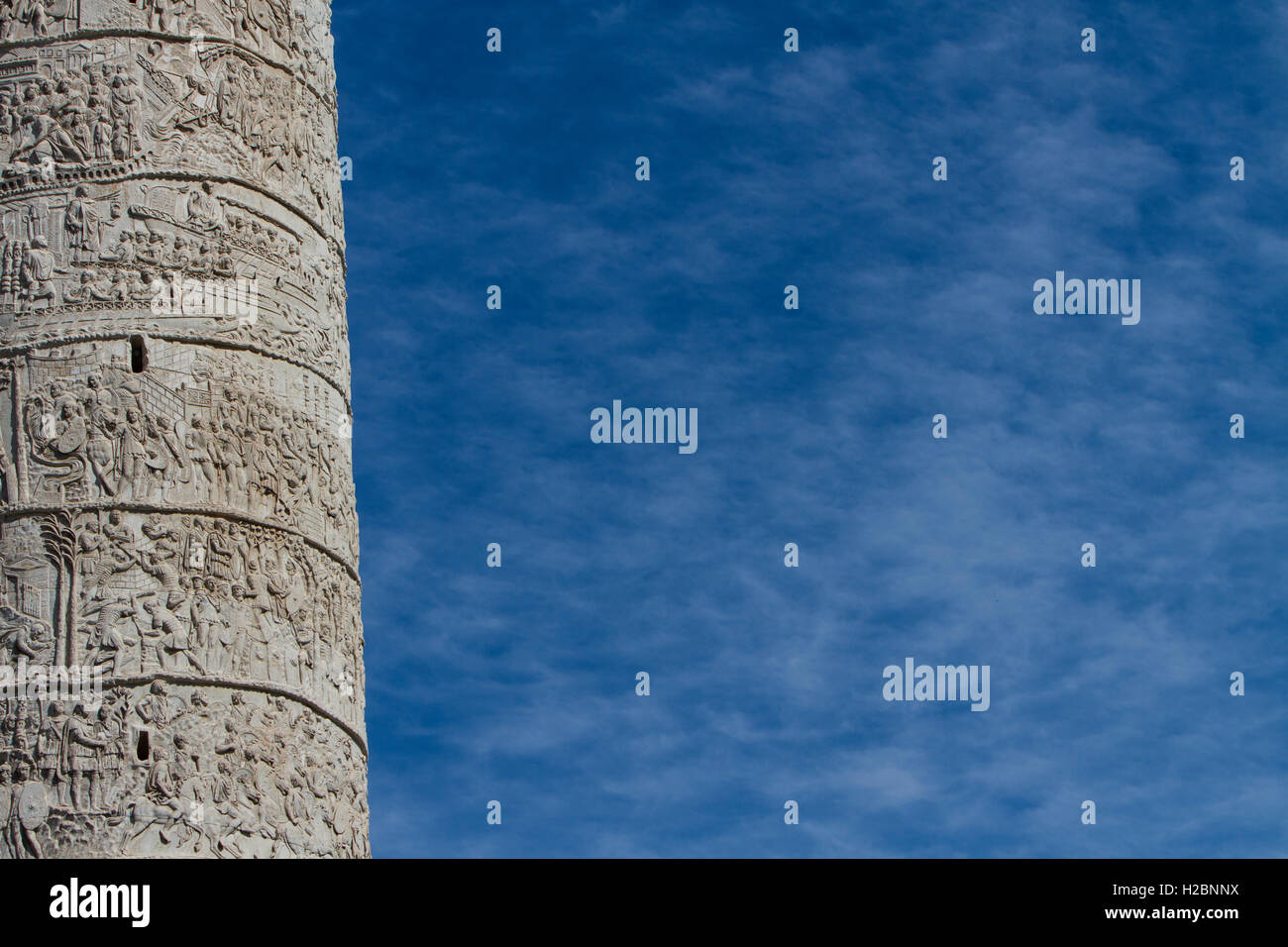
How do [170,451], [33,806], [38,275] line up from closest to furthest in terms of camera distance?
[33,806]
[170,451]
[38,275]

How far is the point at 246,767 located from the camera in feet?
23.4

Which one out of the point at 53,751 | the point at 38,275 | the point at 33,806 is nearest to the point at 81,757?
the point at 53,751

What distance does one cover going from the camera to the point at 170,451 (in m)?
7.38

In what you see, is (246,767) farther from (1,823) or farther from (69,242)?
(69,242)

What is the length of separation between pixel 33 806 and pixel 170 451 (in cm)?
153

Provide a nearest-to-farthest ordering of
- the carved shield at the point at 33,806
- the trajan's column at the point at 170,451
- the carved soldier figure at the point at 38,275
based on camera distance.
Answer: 1. the carved shield at the point at 33,806
2. the trajan's column at the point at 170,451
3. the carved soldier figure at the point at 38,275

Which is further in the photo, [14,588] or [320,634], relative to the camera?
[320,634]

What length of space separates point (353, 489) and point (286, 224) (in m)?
1.26

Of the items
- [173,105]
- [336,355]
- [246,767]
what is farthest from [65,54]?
[246,767]

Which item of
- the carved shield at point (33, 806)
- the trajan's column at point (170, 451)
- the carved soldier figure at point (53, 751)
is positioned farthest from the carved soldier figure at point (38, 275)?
the carved shield at point (33, 806)

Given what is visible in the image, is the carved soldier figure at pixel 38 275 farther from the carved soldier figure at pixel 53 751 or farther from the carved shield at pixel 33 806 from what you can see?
the carved shield at pixel 33 806

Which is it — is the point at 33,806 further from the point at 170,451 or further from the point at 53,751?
the point at 170,451

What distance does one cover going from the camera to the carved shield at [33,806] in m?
6.85
